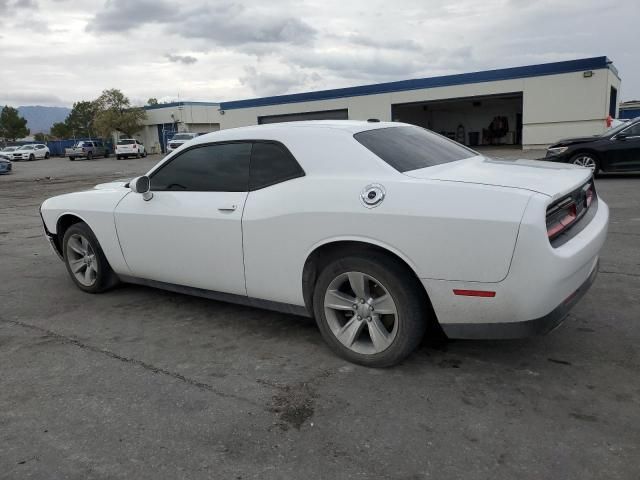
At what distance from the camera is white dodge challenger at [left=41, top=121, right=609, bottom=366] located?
2879mm

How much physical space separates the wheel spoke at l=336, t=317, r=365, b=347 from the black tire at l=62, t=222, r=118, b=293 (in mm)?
2662

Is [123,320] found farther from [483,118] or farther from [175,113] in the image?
[175,113]

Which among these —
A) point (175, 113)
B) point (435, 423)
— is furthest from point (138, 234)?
point (175, 113)

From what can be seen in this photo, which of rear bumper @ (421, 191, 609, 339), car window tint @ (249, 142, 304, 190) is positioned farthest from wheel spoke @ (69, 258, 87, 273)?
rear bumper @ (421, 191, 609, 339)

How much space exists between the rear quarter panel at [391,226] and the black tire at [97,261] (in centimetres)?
191

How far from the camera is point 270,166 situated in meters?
3.81

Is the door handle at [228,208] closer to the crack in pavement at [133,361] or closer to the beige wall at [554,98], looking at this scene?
the crack in pavement at [133,361]

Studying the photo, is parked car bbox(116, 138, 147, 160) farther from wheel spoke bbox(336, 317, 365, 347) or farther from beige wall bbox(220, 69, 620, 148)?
wheel spoke bbox(336, 317, 365, 347)

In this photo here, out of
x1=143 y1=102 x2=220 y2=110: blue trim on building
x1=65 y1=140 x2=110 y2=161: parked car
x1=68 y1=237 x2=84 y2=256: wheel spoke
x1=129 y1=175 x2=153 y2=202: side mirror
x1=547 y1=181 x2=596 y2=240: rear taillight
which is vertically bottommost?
x1=68 y1=237 x2=84 y2=256: wheel spoke

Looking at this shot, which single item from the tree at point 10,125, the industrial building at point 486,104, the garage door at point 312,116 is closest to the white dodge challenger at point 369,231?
the industrial building at point 486,104

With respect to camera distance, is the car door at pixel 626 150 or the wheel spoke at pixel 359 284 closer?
the wheel spoke at pixel 359 284

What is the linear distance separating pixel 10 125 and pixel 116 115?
4216cm

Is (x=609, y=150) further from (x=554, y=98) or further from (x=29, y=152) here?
(x=29, y=152)

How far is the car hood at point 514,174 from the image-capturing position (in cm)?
306
